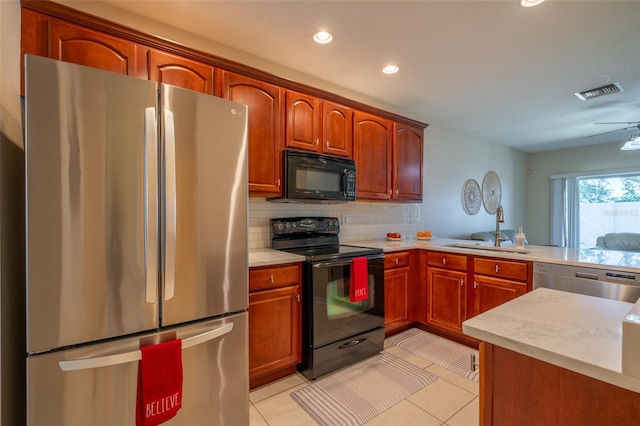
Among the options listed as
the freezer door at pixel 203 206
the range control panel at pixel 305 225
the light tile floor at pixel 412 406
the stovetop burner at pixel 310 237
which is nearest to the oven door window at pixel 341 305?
the stovetop burner at pixel 310 237

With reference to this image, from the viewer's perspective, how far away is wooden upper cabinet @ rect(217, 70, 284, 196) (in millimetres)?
2131

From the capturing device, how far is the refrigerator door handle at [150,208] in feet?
4.09

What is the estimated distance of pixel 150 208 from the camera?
1250 millimetres

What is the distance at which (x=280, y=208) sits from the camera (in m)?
2.65

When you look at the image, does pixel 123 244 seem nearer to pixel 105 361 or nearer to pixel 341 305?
pixel 105 361

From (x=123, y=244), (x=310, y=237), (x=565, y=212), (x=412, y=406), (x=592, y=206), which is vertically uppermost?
(x=592, y=206)

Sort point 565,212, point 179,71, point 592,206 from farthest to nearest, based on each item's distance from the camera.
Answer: point 565,212 < point 592,206 < point 179,71

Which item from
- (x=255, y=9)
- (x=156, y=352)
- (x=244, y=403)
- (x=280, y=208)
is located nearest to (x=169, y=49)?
(x=255, y=9)

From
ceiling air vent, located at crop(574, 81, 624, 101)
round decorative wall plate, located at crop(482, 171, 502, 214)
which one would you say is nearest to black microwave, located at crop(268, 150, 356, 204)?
ceiling air vent, located at crop(574, 81, 624, 101)

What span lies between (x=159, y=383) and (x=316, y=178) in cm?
174

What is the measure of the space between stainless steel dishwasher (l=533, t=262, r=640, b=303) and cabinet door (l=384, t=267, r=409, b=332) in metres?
1.06

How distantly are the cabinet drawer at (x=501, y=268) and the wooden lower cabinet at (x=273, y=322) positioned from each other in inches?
64.0

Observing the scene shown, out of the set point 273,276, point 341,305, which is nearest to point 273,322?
point 273,276

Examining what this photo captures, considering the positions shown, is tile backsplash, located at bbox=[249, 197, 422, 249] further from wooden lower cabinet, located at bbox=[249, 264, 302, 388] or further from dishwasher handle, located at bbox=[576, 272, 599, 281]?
dishwasher handle, located at bbox=[576, 272, 599, 281]
